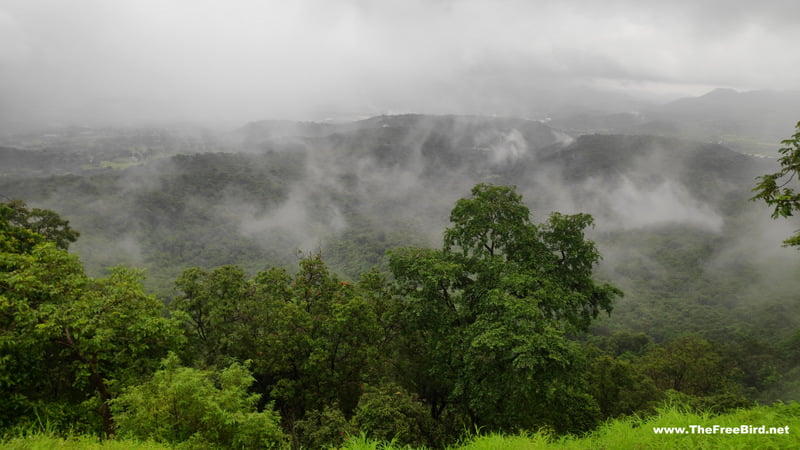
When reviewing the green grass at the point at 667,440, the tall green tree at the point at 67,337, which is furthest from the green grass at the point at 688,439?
the tall green tree at the point at 67,337

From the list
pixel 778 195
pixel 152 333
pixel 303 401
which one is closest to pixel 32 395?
pixel 152 333

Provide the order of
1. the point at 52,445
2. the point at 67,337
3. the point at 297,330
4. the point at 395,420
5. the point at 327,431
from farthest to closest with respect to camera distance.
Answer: the point at 297,330
the point at 67,337
the point at 327,431
the point at 395,420
the point at 52,445

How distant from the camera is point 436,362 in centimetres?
1770

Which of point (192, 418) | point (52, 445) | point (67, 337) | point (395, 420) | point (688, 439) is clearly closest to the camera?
point (688, 439)

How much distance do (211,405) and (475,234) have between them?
1241 centimetres

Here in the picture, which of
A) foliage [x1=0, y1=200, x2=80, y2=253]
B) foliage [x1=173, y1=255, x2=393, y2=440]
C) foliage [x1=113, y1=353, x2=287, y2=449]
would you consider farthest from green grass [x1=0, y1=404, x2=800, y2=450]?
foliage [x1=0, y1=200, x2=80, y2=253]

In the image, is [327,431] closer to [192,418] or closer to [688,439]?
[192,418]

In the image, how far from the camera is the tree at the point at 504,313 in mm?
13141

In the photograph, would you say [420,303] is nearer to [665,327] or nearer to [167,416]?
[167,416]

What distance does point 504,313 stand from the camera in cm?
1430

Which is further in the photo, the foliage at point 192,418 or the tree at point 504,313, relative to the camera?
the tree at point 504,313

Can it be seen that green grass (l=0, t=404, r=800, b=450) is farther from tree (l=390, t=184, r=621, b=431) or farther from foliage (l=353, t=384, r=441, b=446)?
tree (l=390, t=184, r=621, b=431)

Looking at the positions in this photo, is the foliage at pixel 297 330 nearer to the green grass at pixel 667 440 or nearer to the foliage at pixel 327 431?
the foliage at pixel 327 431

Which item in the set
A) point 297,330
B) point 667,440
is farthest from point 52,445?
point 297,330
